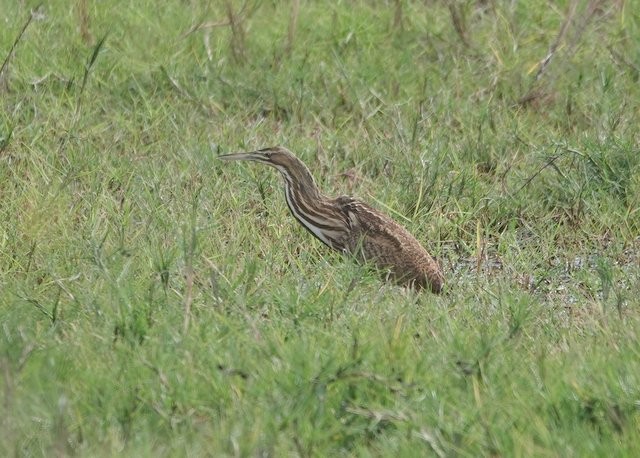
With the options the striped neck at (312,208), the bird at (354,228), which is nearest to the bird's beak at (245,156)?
the bird at (354,228)

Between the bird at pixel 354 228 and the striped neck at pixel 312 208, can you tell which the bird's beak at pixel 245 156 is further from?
the striped neck at pixel 312 208

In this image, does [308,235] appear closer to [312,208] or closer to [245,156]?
[312,208]

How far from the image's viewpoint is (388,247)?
654 centimetres

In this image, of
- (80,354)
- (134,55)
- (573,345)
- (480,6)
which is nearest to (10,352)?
(80,354)

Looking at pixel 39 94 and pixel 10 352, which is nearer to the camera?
pixel 10 352

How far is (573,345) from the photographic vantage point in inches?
208

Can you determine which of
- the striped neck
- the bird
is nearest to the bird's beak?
the bird

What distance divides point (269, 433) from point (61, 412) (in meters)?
0.64

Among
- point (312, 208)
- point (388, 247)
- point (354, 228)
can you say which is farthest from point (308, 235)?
point (388, 247)

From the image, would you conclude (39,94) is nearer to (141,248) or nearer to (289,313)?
(141,248)

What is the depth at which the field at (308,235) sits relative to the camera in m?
4.68

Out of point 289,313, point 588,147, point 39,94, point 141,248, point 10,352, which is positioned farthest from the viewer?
point 39,94

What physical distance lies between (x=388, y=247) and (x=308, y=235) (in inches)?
26.2

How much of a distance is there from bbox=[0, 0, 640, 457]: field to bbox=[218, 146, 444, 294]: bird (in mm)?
119
